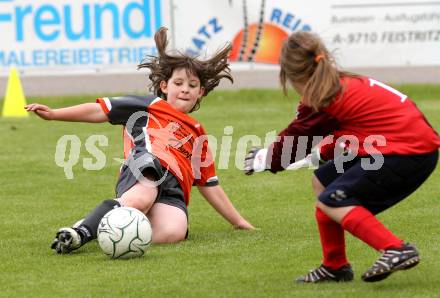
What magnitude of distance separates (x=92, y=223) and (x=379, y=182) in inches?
74.1

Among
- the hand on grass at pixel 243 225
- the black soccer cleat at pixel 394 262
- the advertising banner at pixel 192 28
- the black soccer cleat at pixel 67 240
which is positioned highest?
the black soccer cleat at pixel 394 262

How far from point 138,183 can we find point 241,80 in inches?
435

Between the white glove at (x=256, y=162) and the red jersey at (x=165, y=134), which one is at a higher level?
the white glove at (x=256, y=162)

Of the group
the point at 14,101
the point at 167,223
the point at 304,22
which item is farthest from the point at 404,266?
the point at 304,22

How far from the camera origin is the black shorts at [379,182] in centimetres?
528

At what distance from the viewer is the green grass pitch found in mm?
5446

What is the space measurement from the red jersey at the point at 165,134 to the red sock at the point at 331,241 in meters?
1.65

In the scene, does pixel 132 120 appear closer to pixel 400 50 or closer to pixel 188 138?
pixel 188 138

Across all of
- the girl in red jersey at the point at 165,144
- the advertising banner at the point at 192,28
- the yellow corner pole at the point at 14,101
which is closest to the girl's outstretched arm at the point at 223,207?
the girl in red jersey at the point at 165,144

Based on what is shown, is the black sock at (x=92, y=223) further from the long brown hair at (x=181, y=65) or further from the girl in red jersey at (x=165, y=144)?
the long brown hair at (x=181, y=65)

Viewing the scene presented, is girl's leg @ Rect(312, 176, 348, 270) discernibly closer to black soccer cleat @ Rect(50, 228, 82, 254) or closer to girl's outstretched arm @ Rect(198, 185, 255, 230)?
black soccer cleat @ Rect(50, 228, 82, 254)

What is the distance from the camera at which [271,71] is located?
17562 mm

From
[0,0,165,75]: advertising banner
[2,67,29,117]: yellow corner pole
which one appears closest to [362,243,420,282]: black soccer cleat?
[2,67,29,117]: yellow corner pole

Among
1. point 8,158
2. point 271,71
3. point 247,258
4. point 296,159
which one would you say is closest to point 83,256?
point 247,258
